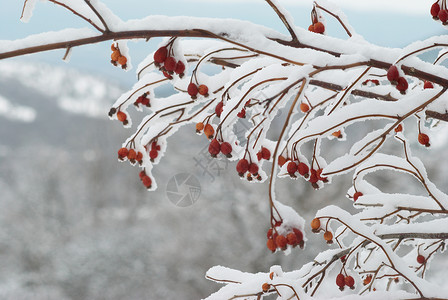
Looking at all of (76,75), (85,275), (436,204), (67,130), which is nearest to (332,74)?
(436,204)

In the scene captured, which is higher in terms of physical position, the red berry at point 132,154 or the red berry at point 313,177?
the red berry at point 132,154

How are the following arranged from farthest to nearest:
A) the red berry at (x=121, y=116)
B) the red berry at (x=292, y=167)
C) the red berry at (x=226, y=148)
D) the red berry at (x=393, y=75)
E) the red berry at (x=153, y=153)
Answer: the red berry at (x=153, y=153) → the red berry at (x=121, y=116) → the red berry at (x=292, y=167) → the red berry at (x=226, y=148) → the red berry at (x=393, y=75)

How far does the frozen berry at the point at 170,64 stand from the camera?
0.71 meters

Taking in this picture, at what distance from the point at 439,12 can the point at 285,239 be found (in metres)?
0.46

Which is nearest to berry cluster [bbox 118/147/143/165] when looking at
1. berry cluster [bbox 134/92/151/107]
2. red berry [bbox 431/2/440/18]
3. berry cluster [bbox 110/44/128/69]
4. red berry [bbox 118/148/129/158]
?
red berry [bbox 118/148/129/158]

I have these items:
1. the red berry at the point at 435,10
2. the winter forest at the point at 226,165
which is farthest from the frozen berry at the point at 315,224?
the red berry at the point at 435,10

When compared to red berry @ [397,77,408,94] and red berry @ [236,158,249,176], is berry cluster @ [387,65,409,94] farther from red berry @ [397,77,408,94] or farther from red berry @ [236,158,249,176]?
red berry @ [236,158,249,176]

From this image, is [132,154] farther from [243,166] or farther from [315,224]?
[315,224]

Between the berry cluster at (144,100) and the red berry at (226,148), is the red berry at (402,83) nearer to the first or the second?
the red berry at (226,148)

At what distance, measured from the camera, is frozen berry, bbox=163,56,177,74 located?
0.71m

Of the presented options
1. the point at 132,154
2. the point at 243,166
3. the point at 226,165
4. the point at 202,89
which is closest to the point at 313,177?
the point at 243,166

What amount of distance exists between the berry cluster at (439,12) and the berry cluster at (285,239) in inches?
16.9

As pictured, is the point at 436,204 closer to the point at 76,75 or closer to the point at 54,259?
the point at 54,259

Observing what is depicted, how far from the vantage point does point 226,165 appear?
16.2 feet
